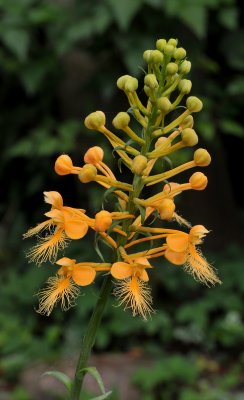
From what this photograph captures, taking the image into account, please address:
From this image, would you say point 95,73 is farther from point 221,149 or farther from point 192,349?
point 192,349

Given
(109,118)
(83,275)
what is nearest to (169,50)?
(83,275)

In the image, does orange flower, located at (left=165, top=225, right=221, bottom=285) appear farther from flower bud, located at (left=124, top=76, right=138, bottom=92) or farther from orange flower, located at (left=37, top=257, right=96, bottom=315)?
flower bud, located at (left=124, top=76, right=138, bottom=92)

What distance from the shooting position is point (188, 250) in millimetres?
2350

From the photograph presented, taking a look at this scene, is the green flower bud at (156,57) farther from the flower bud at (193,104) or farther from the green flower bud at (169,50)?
the flower bud at (193,104)

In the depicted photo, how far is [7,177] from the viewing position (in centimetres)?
816

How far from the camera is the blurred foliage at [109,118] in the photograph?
6195 mm

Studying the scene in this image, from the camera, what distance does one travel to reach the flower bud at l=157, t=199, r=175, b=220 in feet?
7.34

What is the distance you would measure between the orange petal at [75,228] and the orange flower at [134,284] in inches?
6.0

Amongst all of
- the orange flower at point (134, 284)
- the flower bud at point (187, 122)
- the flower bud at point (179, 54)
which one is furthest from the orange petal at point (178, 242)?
the flower bud at point (179, 54)

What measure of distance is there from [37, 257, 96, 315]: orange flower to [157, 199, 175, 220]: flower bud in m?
0.27

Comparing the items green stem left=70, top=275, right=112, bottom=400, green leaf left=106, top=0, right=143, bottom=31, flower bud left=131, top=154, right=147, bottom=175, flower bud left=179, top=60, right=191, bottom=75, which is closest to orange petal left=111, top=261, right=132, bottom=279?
green stem left=70, top=275, right=112, bottom=400

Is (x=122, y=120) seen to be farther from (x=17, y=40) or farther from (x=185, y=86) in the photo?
(x=17, y=40)

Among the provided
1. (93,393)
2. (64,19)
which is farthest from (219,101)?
(93,393)

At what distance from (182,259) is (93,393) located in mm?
3484
